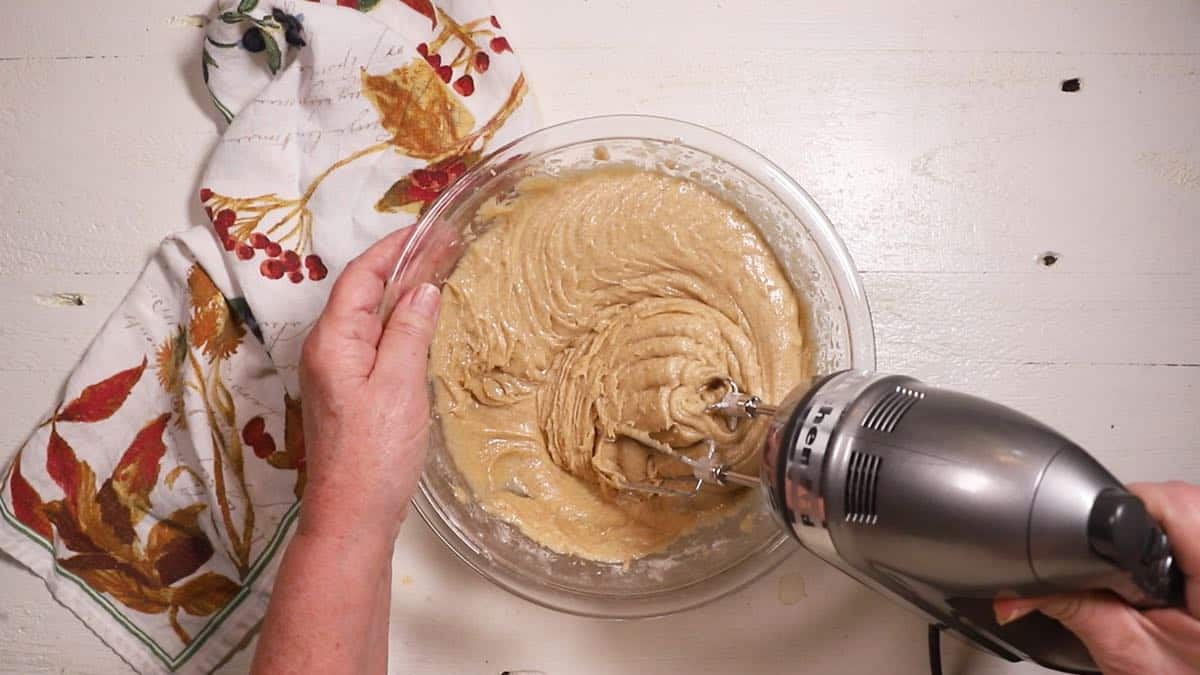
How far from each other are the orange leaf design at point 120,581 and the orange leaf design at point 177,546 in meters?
0.02

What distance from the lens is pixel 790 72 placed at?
1161mm

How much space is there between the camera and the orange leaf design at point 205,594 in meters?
1.08

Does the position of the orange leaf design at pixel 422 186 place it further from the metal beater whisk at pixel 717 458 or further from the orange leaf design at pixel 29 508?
the orange leaf design at pixel 29 508

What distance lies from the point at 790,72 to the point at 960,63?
237 millimetres

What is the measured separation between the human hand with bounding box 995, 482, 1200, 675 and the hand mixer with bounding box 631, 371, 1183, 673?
13mm

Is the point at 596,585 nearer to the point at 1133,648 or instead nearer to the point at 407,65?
the point at 1133,648

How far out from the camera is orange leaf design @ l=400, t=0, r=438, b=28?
44.4 inches

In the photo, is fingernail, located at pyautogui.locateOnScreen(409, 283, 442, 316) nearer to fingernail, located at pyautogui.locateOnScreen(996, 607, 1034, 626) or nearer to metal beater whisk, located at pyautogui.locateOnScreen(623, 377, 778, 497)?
metal beater whisk, located at pyautogui.locateOnScreen(623, 377, 778, 497)

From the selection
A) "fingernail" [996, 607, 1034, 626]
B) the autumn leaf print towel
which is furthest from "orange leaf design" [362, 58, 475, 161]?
"fingernail" [996, 607, 1034, 626]

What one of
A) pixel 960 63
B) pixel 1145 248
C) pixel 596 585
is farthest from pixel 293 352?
pixel 1145 248

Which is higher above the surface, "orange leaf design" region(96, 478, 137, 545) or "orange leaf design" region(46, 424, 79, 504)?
"orange leaf design" region(46, 424, 79, 504)

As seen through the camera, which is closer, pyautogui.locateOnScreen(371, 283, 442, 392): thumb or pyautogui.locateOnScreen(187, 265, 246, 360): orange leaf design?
pyautogui.locateOnScreen(371, 283, 442, 392): thumb

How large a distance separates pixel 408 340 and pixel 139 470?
1.55ft

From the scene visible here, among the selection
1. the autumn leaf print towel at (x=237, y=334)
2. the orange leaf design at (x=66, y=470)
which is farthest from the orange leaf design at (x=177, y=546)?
the orange leaf design at (x=66, y=470)
